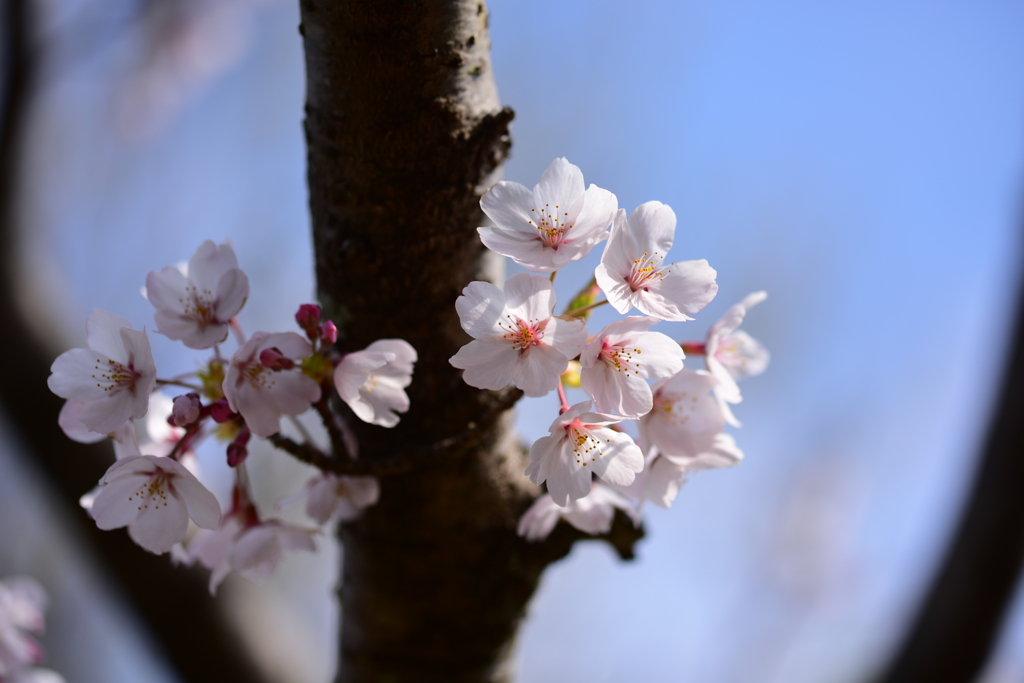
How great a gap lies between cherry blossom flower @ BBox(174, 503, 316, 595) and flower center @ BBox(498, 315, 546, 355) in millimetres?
422

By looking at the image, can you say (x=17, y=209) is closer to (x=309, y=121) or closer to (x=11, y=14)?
(x=11, y=14)

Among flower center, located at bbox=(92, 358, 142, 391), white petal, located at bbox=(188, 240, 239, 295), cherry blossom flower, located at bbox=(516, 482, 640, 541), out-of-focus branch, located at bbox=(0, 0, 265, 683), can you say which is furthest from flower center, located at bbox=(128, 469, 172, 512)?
out-of-focus branch, located at bbox=(0, 0, 265, 683)

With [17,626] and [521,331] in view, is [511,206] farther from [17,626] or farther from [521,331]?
[17,626]

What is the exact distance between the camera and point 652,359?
66cm

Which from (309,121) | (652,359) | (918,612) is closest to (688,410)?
(652,359)

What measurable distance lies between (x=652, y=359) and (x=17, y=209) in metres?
1.93

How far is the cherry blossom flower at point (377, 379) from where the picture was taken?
73cm

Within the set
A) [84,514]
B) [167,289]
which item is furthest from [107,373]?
[84,514]

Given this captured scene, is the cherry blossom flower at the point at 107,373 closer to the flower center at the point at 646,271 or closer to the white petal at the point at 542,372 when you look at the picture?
the white petal at the point at 542,372

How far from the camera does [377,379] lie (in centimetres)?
79

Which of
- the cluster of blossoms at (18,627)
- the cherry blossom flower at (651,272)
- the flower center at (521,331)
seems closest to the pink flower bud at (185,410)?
the flower center at (521,331)

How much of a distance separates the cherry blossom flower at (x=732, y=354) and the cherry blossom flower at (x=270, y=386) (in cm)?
47

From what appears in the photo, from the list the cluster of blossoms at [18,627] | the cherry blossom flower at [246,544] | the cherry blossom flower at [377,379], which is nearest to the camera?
the cherry blossom flower at [377,379]

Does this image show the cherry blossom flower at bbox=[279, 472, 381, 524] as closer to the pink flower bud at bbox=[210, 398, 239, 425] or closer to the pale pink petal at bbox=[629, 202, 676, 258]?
the pink flower bud at bbox=[210, 398, 239, 425]
